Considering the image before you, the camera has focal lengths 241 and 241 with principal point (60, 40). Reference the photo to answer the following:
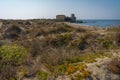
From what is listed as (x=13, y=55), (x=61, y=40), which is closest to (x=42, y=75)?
(x=13, y=55)

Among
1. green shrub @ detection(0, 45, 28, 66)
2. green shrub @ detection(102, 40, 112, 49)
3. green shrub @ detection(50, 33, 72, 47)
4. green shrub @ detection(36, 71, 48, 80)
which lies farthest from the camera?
green shrub @ detection(50, 33, 72, 47)

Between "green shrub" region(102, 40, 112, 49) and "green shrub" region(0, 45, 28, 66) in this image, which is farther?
"green shrub" region(102, 40, 112, 49)

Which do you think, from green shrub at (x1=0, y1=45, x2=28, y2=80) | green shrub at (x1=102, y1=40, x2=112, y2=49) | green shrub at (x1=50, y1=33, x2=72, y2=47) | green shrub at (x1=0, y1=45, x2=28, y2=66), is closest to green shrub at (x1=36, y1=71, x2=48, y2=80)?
green shrub at (x1=0, y1=45, x2=28, y2=80)

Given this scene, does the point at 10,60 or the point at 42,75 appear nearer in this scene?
the point at 42,75

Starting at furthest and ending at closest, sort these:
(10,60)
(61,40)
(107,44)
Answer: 1. (61,40)
2. (107,44)
3. (10,60)

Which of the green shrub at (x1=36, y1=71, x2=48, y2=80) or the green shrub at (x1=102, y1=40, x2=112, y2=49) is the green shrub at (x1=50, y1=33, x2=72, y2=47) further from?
the green shrub at (x1=36, y1=71, x2=48, y2=80)

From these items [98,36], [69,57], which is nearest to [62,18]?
[98,36]

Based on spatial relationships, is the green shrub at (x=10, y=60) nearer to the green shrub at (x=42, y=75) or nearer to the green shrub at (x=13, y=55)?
the green shrub at (x=13, y=55)

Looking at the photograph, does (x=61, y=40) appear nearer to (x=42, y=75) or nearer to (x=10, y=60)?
(x=10, y=60)

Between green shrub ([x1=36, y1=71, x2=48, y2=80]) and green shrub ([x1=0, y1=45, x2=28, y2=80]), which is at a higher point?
green shrub ([x1=0, y1=45, x2=28, y2=80])

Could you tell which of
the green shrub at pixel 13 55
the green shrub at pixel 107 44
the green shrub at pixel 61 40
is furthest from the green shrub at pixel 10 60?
the green shrub at pixel 107 44

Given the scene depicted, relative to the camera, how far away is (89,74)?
33.9 feet

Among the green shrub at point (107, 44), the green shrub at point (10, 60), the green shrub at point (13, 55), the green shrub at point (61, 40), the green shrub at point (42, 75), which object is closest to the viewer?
the green shrub at point (42, 75)

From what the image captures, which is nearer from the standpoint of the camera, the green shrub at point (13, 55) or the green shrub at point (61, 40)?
the green shrub at point (13, 55)
